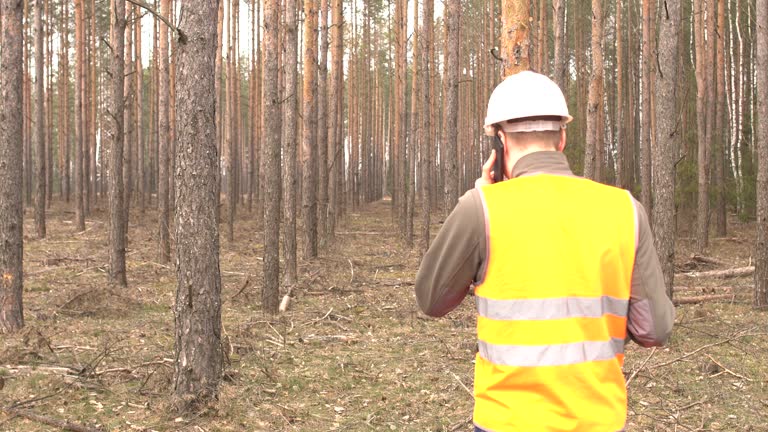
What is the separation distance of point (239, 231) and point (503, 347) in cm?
1821

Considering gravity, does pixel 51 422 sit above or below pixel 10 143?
below

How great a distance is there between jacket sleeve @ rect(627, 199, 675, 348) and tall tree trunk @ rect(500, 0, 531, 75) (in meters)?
2.78

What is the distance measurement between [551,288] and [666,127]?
6458 millimetres

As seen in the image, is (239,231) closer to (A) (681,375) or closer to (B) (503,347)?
(A) (681,375)

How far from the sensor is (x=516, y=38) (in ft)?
15.0

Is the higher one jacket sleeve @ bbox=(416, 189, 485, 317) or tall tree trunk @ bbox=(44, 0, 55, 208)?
tall tree trunk @ bbox=(44, 0, 55, 208)

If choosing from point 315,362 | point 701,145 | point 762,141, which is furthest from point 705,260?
point 315,362

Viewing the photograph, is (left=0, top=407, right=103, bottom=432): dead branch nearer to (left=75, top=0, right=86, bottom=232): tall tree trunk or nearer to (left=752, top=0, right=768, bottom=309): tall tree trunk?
(left=752, top=0, right=768, bottom=309): tall tree trunk

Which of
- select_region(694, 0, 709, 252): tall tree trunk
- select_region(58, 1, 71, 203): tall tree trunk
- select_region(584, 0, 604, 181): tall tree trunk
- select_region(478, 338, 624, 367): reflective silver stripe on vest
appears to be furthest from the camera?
select_region(58, 1, 71, 203): tall tree trunk

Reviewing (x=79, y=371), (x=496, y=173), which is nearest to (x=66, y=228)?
(x=79, y=371)

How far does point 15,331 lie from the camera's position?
22.7 ft

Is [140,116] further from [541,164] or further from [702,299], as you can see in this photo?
[541,164]

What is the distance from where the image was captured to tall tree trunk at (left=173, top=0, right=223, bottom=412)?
16.2ft

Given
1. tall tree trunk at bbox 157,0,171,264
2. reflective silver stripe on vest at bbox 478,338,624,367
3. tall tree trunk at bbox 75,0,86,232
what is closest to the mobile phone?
reflective silver stripe on vest at bbox 478,338,624,367
